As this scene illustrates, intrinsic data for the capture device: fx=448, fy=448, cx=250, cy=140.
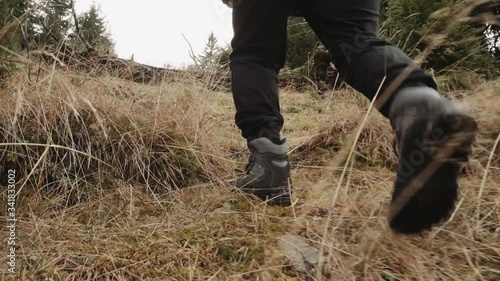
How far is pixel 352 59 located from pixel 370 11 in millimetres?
148

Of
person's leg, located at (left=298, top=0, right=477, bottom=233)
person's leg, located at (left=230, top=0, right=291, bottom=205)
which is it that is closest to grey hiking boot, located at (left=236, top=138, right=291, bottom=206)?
person's leg, located at (left=230, top=0, right=291, bottom=205)

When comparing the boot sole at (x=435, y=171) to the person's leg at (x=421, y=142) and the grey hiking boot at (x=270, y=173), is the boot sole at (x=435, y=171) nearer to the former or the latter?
the person's leg at (x=421, y=142)

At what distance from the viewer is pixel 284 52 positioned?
141cm

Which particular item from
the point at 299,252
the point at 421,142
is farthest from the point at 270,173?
the point at 421,142

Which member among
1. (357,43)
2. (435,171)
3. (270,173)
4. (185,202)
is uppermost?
(357,43)

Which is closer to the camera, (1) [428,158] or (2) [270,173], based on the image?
(1) [428,158]

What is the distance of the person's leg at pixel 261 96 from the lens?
4.35 ft

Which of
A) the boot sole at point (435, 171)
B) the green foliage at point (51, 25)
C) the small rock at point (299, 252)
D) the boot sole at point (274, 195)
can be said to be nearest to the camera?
the boot sole at point (435, 171)

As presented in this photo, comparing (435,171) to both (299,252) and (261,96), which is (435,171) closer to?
(299,252)

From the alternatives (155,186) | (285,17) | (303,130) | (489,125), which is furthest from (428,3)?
(155,186)

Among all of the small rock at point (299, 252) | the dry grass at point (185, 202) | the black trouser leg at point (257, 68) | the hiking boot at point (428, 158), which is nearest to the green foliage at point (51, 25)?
the dry grass at point (185, 202)

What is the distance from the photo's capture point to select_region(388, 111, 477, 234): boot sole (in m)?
0.85

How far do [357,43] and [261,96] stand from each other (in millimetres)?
345

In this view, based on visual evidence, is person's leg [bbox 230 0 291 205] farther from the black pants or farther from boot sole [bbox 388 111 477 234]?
boot sole [bbox 388 111 477 234]
